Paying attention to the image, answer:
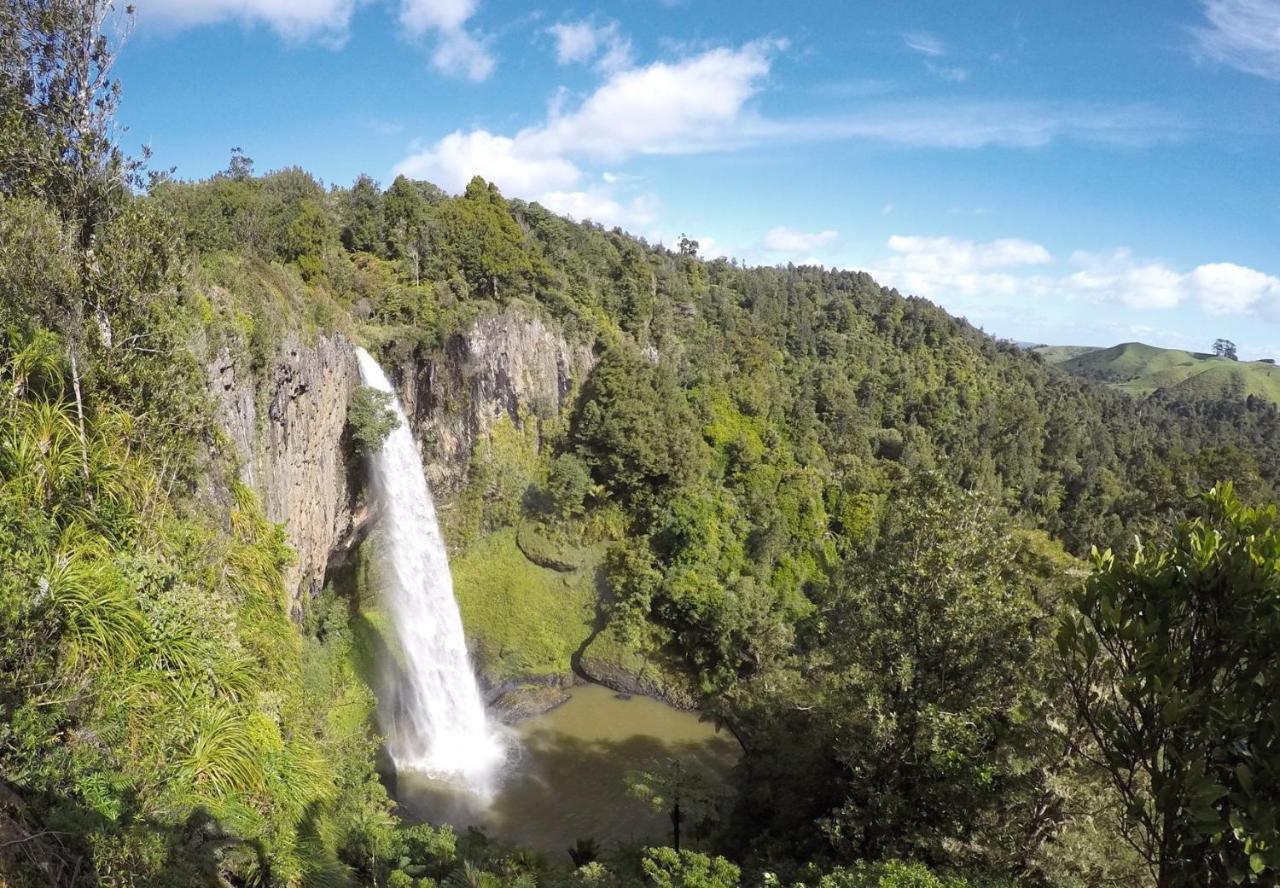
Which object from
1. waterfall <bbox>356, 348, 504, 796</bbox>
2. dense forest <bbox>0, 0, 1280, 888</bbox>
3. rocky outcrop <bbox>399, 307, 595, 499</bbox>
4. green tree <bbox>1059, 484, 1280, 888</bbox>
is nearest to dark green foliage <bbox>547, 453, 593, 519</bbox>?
rocky outcrop <bbox>399, 307, 595, 499</bbox>

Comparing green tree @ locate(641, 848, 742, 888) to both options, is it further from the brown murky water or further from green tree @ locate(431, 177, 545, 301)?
green tree @ locate(431, 177, 545, 301)

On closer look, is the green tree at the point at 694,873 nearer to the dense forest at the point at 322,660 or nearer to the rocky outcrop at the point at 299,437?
the dense forest at the point at 322,660

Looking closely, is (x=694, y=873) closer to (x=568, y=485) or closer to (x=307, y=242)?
(x=568, y=485)

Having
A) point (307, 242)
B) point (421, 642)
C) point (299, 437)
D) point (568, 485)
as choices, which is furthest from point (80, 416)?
point (568, 485)

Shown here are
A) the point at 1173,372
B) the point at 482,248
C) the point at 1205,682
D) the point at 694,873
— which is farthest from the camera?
the point at 1173,372

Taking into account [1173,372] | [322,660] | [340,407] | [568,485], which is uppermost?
[1173,372]

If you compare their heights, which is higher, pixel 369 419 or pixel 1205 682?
pixel 369 419
